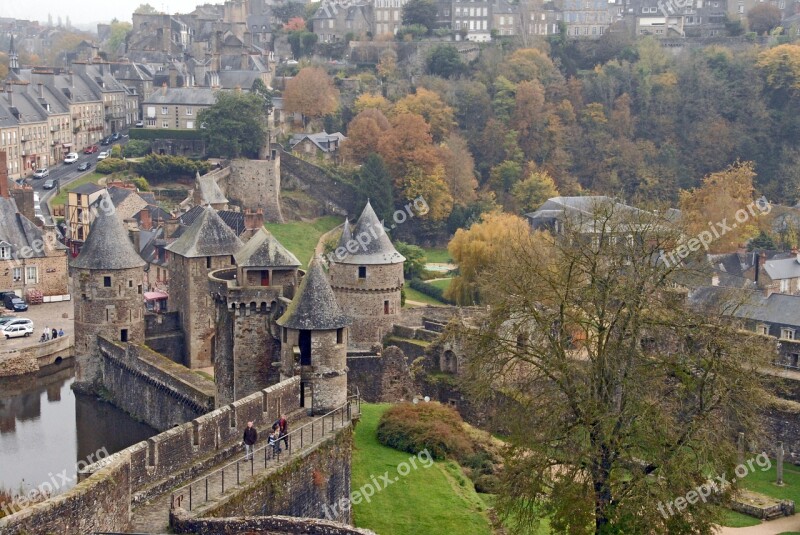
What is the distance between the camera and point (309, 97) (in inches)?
3366

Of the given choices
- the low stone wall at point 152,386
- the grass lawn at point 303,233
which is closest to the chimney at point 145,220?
the grass lawn at point 303,233

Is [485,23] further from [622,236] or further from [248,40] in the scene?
[622,236]

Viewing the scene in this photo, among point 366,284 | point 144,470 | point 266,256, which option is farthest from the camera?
point 366,284

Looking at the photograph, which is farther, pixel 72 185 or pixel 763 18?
pixel 763 18

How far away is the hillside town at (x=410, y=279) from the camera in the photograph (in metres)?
24.9

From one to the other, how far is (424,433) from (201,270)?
14516 mm

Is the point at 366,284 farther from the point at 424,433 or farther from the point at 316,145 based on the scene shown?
the point at 316,145

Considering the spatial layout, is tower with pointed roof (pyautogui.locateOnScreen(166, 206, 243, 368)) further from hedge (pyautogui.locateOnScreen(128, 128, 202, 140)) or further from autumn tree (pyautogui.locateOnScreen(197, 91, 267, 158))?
hedge (pyautogui.locateOnScreen(128, 128, 202, 140))

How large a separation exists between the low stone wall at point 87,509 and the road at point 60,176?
43407mm

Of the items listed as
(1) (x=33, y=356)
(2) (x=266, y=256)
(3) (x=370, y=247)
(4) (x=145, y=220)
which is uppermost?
(2) (x=266, y=256)

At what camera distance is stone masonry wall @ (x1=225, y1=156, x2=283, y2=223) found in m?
71.1

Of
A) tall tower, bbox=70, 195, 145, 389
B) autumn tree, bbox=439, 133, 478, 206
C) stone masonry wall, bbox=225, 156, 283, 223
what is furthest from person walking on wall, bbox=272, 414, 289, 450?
autumn tree, bbox=439, 133, 478, 206

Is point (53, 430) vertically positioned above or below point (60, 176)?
below

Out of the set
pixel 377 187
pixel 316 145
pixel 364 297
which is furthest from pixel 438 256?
pixel 364 297
